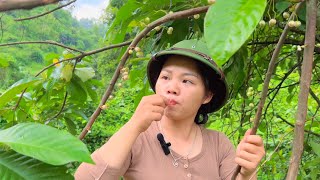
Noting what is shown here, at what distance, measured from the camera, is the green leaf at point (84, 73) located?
1.45 metres

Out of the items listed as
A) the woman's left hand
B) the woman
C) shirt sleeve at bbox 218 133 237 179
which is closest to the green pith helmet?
the woman

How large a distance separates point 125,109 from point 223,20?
7719 mm

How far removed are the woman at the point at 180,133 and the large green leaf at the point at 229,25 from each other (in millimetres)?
437

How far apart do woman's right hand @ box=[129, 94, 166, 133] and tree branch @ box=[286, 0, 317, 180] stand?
370 millimetres

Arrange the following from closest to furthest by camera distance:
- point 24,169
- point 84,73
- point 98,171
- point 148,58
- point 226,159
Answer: point 24,169
point 98,171
point 226,159
point 148,58
point 84,73

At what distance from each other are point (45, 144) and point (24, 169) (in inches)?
3.1

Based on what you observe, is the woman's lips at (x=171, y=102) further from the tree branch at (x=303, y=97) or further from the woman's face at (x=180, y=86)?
the tree branch at (x=303, y=97)

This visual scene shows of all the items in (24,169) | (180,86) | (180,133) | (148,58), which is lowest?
(24,169)

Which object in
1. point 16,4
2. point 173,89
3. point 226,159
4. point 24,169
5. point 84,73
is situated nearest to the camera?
point 16,4

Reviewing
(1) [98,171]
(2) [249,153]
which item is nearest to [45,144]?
(1) [98,171]

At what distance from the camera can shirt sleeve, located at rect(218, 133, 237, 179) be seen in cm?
113

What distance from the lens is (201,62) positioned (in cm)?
109

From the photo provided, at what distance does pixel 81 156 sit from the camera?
21.5 inches

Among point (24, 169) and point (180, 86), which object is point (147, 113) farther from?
point (24, 169)
